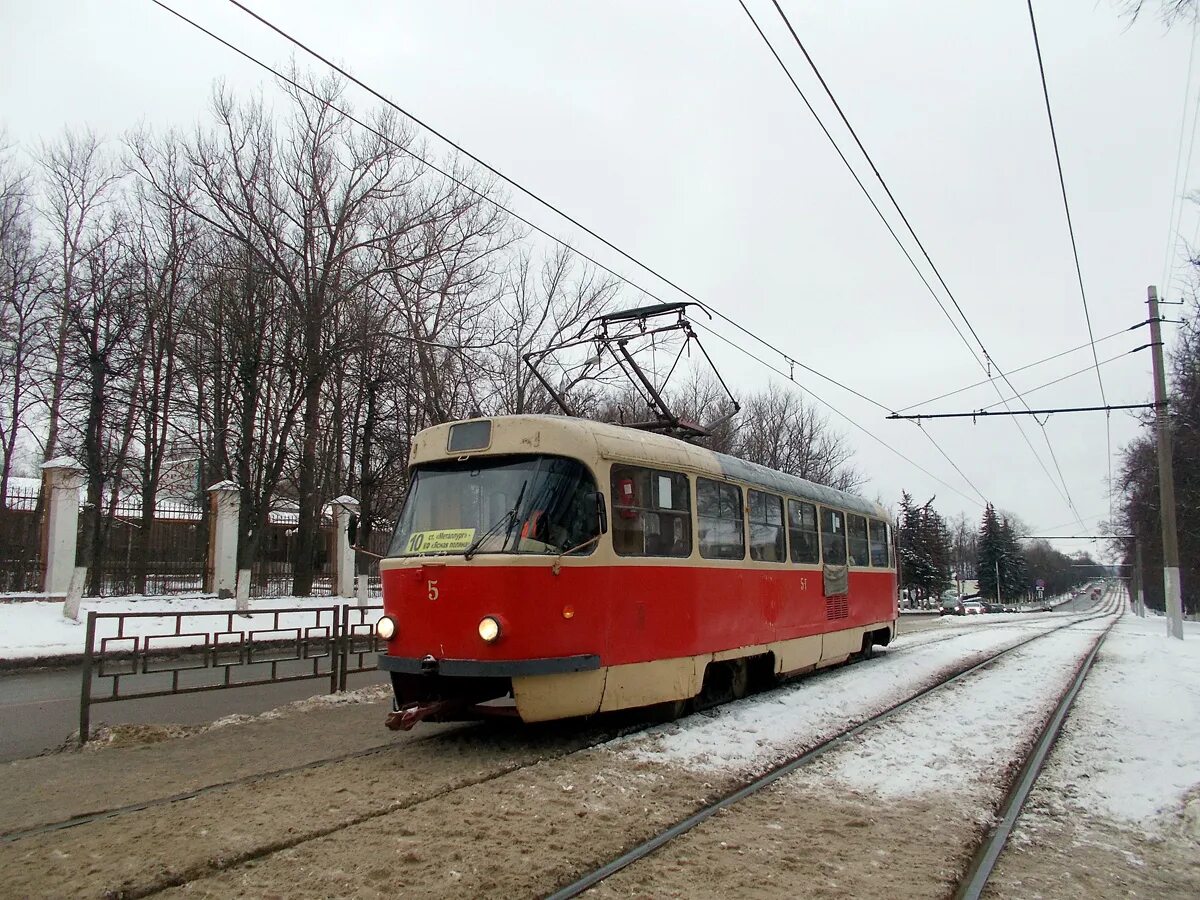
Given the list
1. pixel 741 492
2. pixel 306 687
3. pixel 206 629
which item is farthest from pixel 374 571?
pixel 741 492

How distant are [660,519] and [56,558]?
1570cm

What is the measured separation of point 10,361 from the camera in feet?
79.6

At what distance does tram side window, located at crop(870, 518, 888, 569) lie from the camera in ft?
49.5

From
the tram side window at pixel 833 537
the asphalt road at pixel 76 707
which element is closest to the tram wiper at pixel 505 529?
the asphalt road at pixel 76 707

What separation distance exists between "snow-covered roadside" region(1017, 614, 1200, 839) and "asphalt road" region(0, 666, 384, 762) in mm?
6412

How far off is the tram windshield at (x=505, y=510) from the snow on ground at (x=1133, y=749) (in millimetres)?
4212

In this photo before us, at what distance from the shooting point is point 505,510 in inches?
281

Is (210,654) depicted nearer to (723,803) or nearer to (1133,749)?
(723,803)

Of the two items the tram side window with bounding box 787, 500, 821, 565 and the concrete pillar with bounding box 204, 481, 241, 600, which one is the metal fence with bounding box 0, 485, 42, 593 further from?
the tram side window with bounding box 787, 500, 821, 565

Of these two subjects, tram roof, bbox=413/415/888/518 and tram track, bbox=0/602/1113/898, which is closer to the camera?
tram track, bbox=0/602/1113/898

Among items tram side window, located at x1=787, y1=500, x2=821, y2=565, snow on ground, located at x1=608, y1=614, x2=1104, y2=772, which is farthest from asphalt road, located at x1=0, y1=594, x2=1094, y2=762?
tram side window, located at x1=787, y1=500, x2=821, y2=565

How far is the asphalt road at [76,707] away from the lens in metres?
8.35

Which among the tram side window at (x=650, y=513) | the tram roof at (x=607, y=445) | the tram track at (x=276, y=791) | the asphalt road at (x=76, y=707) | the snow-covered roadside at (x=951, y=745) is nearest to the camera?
the tram track at (x=276, y=791)

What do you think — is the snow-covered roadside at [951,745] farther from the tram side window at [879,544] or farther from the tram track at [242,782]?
the tram side window at [879,544]
